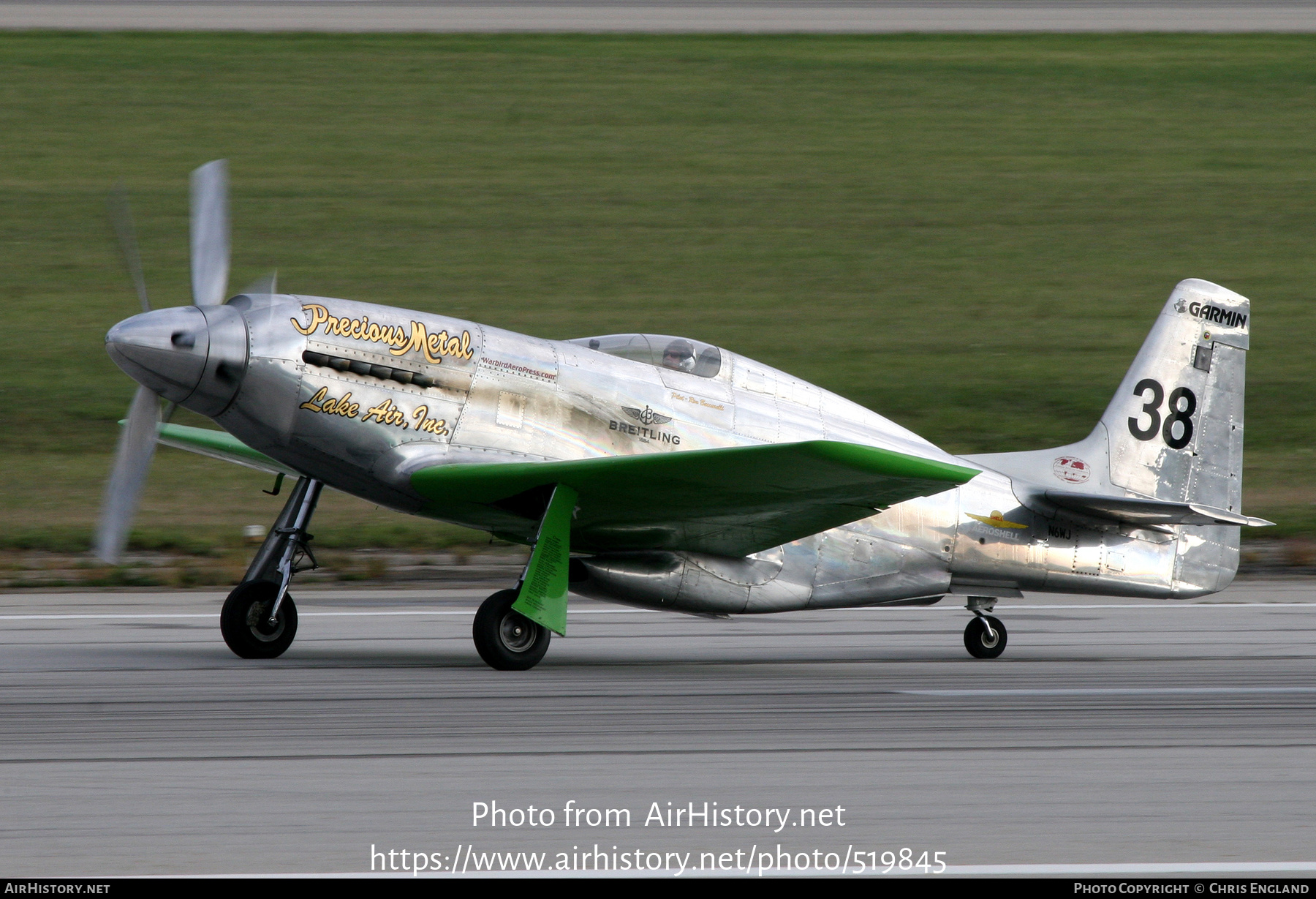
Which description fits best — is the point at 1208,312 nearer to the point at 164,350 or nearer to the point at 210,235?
the point at 210,235

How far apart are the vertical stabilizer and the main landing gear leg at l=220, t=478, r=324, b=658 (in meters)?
6.44

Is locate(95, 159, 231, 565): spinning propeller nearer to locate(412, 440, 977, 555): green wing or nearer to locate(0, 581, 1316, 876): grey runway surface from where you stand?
locate(0, 581, 1316, 876): grey runway surface

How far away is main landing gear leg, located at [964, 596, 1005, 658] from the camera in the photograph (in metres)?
11.1

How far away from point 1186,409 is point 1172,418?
0.15 m

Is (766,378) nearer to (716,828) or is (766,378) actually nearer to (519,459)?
(519,459)

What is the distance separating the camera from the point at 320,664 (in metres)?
10.0

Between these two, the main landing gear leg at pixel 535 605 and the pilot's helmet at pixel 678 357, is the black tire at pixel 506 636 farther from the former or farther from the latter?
the pilot's helmet at pixel 678 357

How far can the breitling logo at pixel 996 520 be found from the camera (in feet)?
36.2

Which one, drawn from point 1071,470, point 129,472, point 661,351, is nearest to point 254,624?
point 129,472

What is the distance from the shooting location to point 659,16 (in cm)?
3725

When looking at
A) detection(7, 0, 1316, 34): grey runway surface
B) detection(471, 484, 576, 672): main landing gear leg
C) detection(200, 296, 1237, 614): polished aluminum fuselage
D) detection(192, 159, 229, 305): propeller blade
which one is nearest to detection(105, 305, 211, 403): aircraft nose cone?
detection(200, 296, 1237, 614): polished aluminum fuselage

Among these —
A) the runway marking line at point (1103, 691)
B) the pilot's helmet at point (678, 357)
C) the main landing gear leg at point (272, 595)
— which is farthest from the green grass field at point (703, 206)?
the runway marking line at point (1103, 691)

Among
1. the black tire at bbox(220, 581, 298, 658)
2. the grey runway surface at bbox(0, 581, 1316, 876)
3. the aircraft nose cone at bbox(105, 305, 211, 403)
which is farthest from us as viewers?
the black tire at bbox(220, 581, 298, 658)
